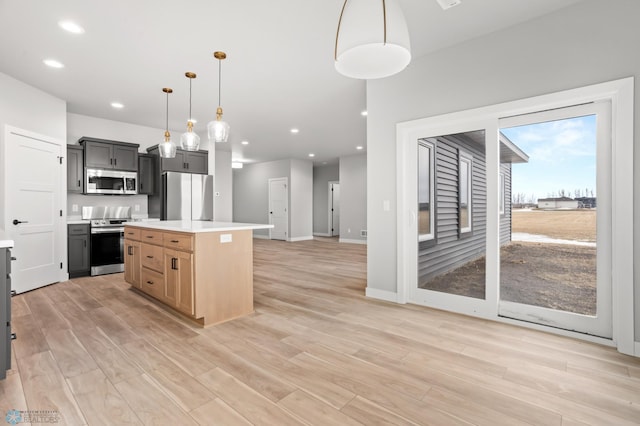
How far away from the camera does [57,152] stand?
14.7 ft

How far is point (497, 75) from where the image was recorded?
2842 millimetres

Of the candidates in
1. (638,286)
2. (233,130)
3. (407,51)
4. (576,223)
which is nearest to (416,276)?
(576,223)

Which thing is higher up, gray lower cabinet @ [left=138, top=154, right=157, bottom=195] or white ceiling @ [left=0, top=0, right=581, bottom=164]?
white ceiling @ [left=0, top=0, right=581, bottom=164]

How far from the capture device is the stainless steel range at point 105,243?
4.94 metres

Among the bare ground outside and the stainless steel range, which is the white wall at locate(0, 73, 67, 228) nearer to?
the stainless steel range

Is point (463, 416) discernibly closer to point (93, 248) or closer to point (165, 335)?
point (165, 335)

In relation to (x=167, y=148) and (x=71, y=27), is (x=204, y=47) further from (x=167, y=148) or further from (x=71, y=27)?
(x=167, y=148)

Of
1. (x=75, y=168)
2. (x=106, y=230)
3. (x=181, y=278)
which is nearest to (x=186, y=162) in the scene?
(x=75, y=168)

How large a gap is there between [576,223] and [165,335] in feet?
11.9

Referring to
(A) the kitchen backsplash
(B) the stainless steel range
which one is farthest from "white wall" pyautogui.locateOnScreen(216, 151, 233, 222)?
(B) the stainless steel range

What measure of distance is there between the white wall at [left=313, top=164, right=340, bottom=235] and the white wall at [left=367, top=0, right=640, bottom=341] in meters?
7.52

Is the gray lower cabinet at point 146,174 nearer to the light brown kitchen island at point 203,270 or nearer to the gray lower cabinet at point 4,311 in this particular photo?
the light brown kitchen island at point 203,270

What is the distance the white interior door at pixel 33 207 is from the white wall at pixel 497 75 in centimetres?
444

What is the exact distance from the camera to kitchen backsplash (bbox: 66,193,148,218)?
5148 mm
